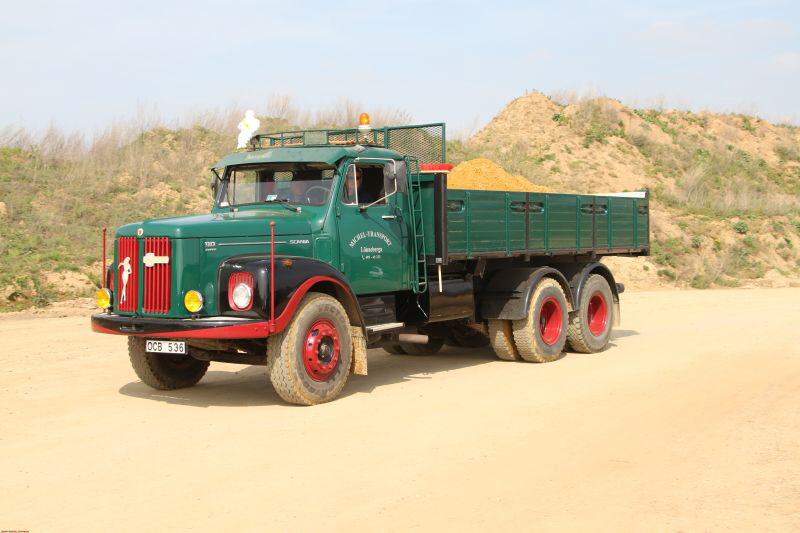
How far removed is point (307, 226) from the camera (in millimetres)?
9422

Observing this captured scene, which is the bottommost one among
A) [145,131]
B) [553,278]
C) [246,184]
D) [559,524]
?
[559,524]

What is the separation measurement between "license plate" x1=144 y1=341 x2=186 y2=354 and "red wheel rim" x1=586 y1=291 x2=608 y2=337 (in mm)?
6770

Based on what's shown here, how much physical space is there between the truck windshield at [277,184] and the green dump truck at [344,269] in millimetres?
15

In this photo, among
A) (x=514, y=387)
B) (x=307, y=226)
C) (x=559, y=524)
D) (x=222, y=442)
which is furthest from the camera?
(x=514, y=387)

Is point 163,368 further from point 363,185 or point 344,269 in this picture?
point 363,185

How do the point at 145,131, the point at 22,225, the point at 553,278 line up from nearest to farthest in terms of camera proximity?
1. the point at 553,278
2. the point at 22,225
3. the point at 145,131

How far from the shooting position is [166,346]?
28.7 ft

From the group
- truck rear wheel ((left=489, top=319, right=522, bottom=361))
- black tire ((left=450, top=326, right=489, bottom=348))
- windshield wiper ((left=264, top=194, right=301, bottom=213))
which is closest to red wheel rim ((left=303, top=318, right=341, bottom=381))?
windshield wiper ((left=264, top=194, right=301, bottom=213))

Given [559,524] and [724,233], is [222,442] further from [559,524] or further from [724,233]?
[724,233]

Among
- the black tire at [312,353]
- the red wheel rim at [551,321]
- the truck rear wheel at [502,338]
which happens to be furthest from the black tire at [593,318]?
the black tire at [312,353]

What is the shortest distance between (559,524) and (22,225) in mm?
18448

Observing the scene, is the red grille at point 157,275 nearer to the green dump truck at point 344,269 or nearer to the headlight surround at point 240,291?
the green dump truck at point 344,269

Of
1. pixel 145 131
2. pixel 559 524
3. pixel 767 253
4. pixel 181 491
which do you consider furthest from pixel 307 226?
pixel 767 253

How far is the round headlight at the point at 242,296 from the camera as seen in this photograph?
27.9 ft
